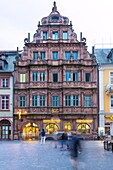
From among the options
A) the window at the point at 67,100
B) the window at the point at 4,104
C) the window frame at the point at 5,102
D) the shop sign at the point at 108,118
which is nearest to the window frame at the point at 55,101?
the window at the point at 67,100

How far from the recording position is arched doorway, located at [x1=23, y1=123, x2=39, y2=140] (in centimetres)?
5716

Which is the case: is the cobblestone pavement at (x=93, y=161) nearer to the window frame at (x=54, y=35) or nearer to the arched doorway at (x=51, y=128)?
the arched doorway at (x=51, y=128)

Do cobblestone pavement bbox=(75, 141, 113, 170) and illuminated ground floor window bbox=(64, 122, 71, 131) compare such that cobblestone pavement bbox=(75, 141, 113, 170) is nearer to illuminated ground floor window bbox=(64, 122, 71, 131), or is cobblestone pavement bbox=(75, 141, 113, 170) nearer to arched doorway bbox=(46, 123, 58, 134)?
illuminated ground floor window bbox=(64, 122, 71, 131)

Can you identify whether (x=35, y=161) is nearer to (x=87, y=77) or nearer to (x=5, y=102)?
(x=5, y=102)

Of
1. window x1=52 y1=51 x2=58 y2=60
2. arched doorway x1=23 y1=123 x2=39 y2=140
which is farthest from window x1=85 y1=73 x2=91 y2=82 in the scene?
arched doorway x1=23 y1=123 x2=39 y2=140

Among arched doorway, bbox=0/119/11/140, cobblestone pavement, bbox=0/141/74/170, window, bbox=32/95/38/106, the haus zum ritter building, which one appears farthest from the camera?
window, bbox=32/95/38/106

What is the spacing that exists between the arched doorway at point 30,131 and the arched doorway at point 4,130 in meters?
2.36

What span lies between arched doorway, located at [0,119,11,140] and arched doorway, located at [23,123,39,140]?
2358mm

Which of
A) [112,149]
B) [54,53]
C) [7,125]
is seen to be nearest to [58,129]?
[7,125]

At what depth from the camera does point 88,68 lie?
58.2m

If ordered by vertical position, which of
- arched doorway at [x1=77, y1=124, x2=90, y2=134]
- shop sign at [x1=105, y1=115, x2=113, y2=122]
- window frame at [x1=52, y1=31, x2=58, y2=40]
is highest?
window frame at [x1=52, y1=31, x2=58, y2=40]

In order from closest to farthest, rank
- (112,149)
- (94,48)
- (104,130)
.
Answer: (112,149) → (104,130) → (94,48)

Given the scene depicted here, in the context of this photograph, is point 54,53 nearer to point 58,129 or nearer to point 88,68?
point 88,68

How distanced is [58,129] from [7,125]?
24.6ft
